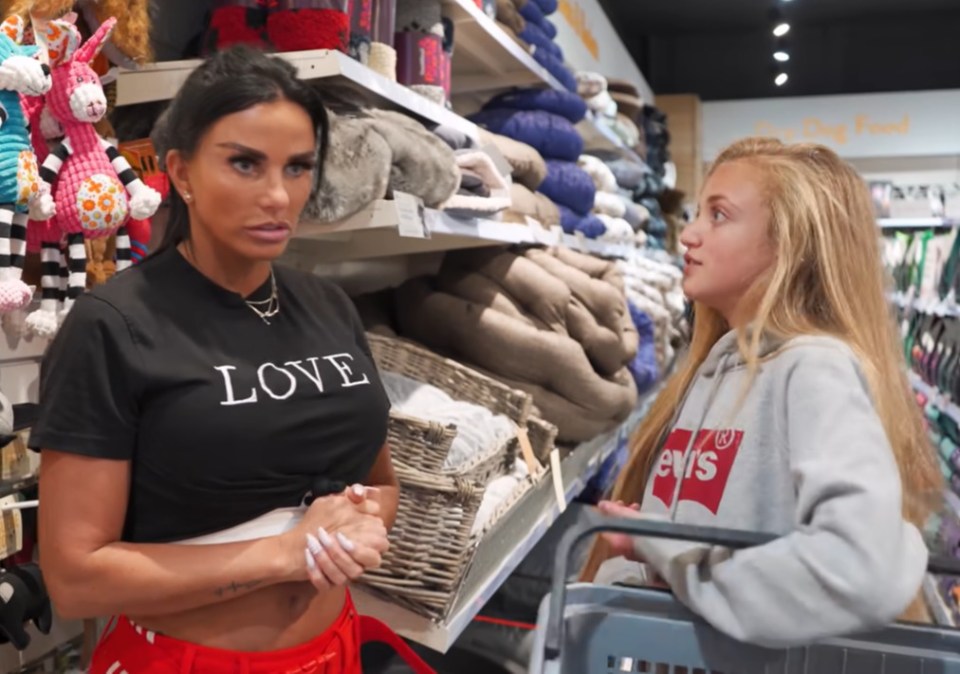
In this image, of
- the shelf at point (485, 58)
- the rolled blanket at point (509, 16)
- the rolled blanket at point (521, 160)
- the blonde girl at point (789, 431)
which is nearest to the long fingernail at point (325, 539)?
the blonde girl at point (789, 431)

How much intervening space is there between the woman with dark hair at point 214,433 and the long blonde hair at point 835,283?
568mm

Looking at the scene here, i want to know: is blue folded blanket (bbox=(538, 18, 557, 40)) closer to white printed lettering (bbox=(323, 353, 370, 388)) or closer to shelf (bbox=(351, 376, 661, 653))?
shelf (bbox=(351, 376, 661, 653))

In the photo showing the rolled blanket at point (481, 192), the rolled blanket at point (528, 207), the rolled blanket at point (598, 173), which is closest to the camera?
the rolled blanket at point (481, 192)

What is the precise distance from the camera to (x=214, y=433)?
0.99m

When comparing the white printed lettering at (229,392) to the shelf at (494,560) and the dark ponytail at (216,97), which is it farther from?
the shelf at (494,560)

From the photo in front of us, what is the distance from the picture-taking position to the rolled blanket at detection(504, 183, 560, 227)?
2612 millimetres

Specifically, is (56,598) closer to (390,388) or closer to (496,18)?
(390,388)

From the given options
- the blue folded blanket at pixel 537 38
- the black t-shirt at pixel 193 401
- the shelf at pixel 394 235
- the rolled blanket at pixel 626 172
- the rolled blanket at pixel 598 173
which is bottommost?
the black t-shirt at pixel 193 401

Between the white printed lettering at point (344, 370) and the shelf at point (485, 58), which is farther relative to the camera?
the shelf at point (485, 58)

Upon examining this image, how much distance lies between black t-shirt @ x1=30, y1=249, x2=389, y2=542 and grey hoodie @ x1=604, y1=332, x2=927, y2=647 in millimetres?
443

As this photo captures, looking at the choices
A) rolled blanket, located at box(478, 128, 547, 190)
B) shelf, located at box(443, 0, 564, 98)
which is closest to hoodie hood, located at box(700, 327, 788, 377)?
shelf, located at box(443, 0, 564, 98)

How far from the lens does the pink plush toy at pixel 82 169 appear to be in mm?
1239

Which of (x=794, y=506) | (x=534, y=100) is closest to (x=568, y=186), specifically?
(x=534, y=100)

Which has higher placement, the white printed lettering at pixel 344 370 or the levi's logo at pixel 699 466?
the white printed lettering at pixel 344 370
